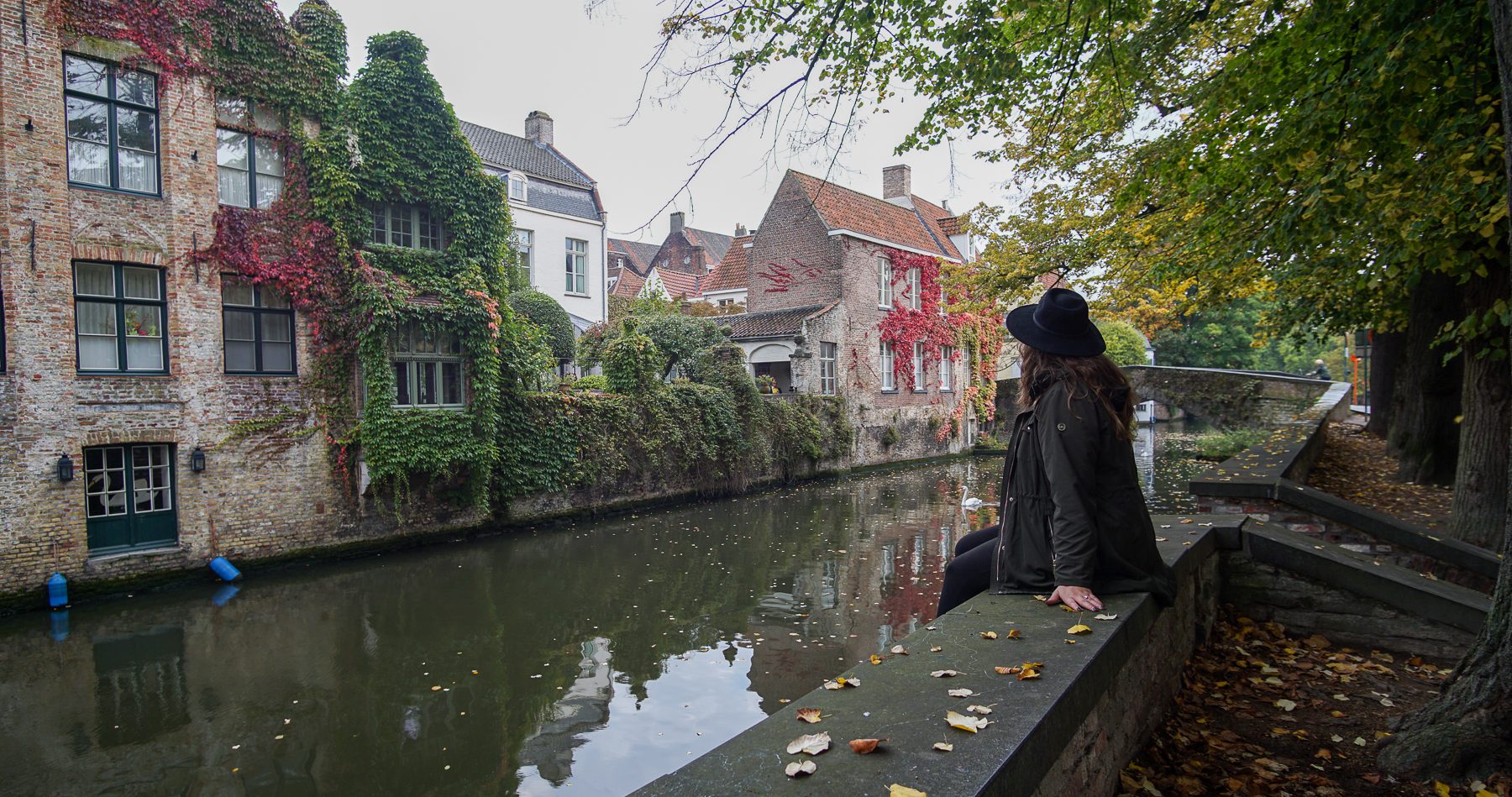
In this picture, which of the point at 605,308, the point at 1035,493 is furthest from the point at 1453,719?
the point at 605,308

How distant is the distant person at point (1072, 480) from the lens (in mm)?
3021

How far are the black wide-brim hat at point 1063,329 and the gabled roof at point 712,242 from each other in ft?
152

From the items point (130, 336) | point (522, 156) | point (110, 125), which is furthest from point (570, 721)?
point (522, 156)

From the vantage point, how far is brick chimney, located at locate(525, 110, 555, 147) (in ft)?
95.9

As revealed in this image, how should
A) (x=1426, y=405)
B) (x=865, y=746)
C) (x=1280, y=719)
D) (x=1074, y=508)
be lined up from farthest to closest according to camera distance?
(x=1426, y=405) < (x=1280, y=719) < (x=1074, y=508) < (x=865, y=746)

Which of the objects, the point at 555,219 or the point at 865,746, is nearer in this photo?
the point at 865,746

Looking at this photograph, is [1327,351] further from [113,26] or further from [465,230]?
[113,26]

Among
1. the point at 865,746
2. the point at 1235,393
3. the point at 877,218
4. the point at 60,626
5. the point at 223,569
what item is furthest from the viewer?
the point at 877,218

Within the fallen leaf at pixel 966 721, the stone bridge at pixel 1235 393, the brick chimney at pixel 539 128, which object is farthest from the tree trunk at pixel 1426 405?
the brick chimney at pixel 539 128

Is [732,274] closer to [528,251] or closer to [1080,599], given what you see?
[528,251]

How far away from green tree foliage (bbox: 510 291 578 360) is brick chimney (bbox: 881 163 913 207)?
52.3ft

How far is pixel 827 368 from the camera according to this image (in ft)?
82.2

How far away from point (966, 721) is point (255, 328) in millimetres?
13675

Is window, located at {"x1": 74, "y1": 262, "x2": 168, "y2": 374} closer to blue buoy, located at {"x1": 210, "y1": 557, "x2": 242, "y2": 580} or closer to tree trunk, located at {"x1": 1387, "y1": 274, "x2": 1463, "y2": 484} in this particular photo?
blue buoy, located at {"x1": 210, "y1": 557, "x2": 242, "y2": 580}
